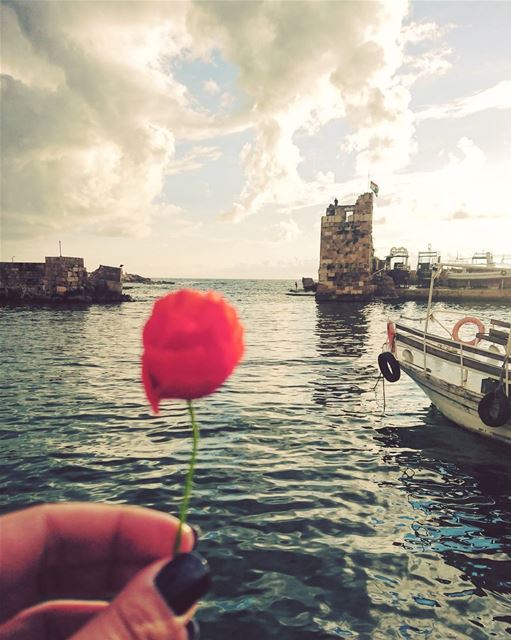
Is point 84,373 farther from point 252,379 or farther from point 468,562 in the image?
point 468,562

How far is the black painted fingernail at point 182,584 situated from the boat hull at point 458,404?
8.41 meters

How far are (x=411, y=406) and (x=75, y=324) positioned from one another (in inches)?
906

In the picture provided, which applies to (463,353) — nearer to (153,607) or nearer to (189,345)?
(153,607)

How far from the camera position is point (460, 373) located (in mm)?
9914

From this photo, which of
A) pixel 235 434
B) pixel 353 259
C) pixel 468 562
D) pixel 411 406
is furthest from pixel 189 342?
→ pixel 353 259

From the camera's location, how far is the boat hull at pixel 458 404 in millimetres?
8711

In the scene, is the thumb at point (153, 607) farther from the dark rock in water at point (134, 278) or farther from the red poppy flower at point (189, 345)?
the dark rock in water at point (134, 278)

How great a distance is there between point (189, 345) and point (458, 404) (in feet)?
30.8

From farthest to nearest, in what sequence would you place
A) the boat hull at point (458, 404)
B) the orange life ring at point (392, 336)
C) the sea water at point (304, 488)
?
1. the orange life ring at point (392, 336)
2. the boat hull at point (458, 404)
3. the sea water at point (304, 488)

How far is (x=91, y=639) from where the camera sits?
135 centimetres

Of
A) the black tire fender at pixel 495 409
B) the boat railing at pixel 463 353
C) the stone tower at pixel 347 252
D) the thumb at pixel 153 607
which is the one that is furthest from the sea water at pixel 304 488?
the stone tower at pixel 347 252

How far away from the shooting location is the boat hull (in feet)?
28.6

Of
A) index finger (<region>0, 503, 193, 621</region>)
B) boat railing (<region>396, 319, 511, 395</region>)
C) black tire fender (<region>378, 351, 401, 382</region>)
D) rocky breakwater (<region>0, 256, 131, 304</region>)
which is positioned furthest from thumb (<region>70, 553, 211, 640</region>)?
rocky breakwater (<region>0, 256, 131, 304</region>)

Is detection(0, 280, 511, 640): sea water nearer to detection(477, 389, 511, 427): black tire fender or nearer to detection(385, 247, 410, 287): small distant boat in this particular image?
detection(477, 389, 511, 427): black tire fender
